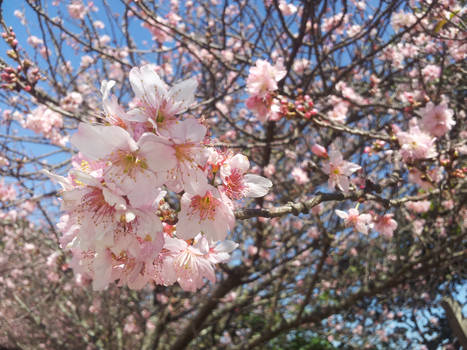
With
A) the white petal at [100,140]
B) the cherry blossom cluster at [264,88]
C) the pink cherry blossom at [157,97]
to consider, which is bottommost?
the white petal at [100,140]

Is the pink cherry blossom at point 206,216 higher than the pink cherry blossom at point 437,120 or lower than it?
lower

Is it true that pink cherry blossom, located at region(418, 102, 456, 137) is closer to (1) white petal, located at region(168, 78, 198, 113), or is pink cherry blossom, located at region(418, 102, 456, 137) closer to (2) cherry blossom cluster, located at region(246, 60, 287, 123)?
(2) cherry blossom cluster, located at region(246, 60, 287, 123)

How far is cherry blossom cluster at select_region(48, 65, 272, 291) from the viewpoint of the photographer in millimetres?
794

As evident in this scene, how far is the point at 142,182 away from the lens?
0.81m

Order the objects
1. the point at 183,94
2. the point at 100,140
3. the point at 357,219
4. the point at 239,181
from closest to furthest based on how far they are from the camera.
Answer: the point at 100,140 → the point at 183,94 → the point at 239,181 → the point at 357,219

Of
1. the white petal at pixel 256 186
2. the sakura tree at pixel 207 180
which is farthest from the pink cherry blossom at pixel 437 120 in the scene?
the white petal at pixel 256 186

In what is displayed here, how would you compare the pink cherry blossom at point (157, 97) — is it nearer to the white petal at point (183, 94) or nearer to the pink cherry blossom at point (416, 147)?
the white petal at point (183, 94)

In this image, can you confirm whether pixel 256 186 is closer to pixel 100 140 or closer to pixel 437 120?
pixel 100 140

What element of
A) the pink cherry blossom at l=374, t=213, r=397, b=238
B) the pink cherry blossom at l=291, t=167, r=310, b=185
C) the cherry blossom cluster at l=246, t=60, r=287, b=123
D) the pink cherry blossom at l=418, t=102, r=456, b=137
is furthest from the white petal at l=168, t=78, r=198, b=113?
the pink cherry blossom at l=291, t=167, r=310, b=185

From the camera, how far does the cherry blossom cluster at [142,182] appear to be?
0.79 meters

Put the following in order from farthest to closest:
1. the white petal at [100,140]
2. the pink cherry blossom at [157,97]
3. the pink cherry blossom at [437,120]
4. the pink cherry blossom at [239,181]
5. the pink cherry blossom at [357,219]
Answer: the pink cherry blossom at [437,120] < the pink cherry blossom at [357,219] < the pink cherry blossom at [239,181] < the pink cherry blossom at [157,97] < the white petal at [100,140]

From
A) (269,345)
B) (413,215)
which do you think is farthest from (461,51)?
(269,345)

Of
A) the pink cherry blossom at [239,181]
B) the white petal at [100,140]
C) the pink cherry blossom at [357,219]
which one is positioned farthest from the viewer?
the pink cherry blossom at [357,219]

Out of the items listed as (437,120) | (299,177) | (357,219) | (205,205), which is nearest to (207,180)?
(205,205)
